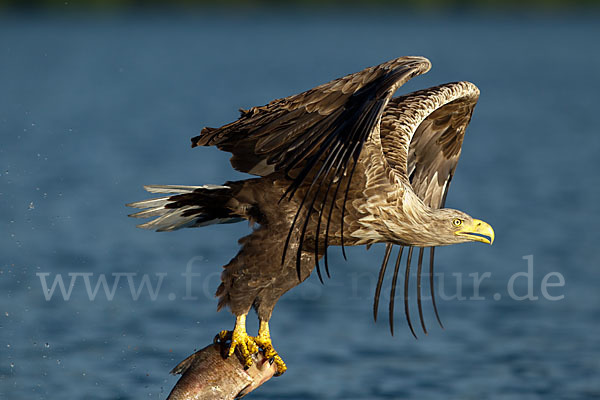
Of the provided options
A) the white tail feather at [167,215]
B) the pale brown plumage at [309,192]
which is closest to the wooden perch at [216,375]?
the pale brown plumage at [309,192]

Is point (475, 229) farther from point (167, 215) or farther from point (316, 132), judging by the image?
point (167, 215)

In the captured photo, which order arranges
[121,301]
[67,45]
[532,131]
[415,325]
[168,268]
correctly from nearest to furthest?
[415,325], [121,301], [168,268], [532,131], [67,45]

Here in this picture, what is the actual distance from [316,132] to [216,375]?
122 cm

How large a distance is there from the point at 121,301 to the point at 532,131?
1474 cm

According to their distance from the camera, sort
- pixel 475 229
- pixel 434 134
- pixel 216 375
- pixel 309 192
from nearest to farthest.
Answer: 1. pixel 216 375
2. pixel 309 192
3. pixel 475 229
4. pixel 434 134

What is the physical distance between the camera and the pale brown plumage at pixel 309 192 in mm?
4961

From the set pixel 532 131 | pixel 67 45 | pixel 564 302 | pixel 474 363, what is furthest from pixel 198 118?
pixel 67 45

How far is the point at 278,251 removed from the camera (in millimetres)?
5105

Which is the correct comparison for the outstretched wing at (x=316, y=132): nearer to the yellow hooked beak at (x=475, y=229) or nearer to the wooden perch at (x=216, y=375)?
the wooden perch at (x=216, y=375)

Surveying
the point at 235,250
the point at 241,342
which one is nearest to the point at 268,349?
the point at 241,342

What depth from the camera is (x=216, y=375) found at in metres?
4.77

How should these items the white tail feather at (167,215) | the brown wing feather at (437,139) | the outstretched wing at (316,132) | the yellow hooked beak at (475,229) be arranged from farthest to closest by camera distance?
1. the brown wing feather at (437,139)
2. the white tail feather at (167,215)
3. the yellow hooked beak at (475,229)
4. the outstretched wing at (316,132)

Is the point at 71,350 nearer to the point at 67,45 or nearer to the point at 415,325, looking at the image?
the point at 415,325

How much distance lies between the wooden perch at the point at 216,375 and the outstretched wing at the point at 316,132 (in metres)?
0.53
